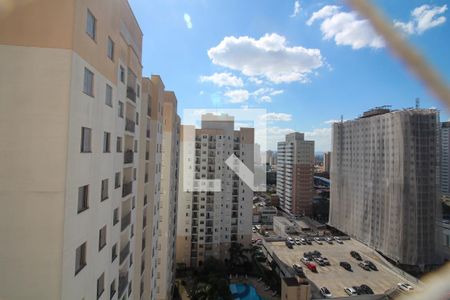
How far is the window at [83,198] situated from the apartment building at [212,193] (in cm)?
1122

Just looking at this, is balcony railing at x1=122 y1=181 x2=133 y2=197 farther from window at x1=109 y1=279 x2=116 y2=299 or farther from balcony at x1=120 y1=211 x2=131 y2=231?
window at x1=109 y1=279 x2=116 y2=299

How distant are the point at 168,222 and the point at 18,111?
6832 mm

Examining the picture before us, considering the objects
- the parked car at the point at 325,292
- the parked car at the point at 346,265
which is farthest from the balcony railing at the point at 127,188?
the parked car at the point at 346,265

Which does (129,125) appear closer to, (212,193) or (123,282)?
(123,282)

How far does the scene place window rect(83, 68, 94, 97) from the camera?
222 centimetres

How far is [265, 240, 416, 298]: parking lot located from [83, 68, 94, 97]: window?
422 inches

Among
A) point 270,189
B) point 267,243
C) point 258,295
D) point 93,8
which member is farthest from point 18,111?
point 270,189

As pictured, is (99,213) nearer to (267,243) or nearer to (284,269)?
(284,269)

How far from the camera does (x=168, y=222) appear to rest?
825cm

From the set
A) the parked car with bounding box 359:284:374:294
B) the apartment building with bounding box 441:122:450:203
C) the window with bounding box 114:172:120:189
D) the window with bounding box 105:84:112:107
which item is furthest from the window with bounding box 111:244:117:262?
the apartment building with bounding box 441:122:450:203

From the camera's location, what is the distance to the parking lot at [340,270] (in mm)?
11556

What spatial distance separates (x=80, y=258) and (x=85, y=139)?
982 millimetres

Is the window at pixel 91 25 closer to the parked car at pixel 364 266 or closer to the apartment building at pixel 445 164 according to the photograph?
the parked car at pixel 364 266

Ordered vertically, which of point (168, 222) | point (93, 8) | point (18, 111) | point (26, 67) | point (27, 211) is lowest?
point (168, 222)
